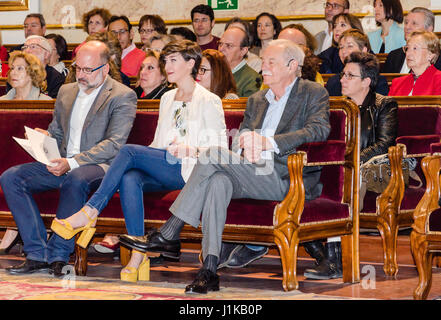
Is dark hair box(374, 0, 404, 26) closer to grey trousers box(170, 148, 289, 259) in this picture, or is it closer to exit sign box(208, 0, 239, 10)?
exit sign box(208, 0, 239, 10)

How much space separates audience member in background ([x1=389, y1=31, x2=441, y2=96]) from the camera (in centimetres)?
506

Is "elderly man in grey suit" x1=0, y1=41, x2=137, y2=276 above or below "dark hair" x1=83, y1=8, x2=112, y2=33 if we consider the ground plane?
below

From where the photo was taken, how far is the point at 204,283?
144 inches

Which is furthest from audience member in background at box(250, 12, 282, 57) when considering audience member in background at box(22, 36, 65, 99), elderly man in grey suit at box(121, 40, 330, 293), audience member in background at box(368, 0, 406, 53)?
elderly man in grey suit at box(121, 40, 330, 293)

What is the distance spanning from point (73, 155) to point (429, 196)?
207 cm

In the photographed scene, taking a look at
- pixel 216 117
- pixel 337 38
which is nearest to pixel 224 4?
pixel 337 38

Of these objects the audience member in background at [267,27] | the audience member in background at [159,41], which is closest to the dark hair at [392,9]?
the audience member in background at [267,27]

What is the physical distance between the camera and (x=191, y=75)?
4387 millimetres

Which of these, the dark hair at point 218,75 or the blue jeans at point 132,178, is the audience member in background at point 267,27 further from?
the blue jeans at point 132,178

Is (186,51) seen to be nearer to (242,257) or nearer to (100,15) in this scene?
(242,257)

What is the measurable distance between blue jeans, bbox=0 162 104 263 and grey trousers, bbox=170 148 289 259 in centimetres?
60

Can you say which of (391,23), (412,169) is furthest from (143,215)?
(391,23)

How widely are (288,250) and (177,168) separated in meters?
0.80

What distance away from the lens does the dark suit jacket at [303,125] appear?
390 centimetres
